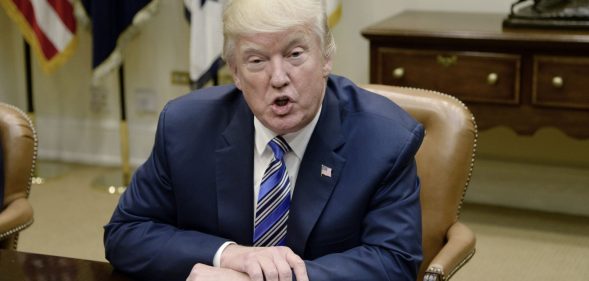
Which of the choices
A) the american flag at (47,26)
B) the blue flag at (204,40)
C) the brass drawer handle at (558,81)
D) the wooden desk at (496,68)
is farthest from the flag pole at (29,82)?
the brass drawer handle at (558,81)

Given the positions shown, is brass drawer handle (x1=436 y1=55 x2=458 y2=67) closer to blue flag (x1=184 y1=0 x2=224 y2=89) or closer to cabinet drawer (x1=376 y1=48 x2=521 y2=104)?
cabinet drawer (x1=376 y1=48 x2=521 y2=104)

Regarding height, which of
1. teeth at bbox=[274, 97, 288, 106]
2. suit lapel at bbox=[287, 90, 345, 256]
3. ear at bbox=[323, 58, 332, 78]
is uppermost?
ear at bbox=[323, 58, 332, 78]

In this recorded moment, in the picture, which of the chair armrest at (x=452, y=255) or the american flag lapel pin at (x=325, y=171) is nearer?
the american flag lapel pin at (x=325, y=171)

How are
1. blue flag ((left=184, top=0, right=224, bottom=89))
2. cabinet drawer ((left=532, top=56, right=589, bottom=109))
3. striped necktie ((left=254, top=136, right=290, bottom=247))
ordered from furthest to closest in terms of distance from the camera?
blue flag ((left=184, top=0, right=224, bottom=89)), cabinet drawer ((left=532, top=56, right=589, bottom=109)), striped necktie ((left=254, top=136, right=290, bottom=247))

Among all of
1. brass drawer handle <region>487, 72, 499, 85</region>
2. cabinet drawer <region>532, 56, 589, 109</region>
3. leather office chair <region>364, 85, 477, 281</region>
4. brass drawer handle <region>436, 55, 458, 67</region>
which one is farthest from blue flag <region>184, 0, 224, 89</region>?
leather office chair <region>364, 85, 477, 281</region>

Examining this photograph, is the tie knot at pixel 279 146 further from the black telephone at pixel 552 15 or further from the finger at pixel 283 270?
the black telephone at pixel 552 15

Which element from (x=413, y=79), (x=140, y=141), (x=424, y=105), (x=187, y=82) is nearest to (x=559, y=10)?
(x=413, y=79)

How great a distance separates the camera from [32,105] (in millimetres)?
5480

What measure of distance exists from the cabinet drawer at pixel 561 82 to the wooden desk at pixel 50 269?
102 inches

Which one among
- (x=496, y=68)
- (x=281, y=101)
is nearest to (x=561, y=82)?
(x=496, y=68)

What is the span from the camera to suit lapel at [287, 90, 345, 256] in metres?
1.99

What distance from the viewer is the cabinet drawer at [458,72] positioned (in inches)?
161

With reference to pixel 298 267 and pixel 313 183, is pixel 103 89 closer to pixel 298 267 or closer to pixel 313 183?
pixel 313 183

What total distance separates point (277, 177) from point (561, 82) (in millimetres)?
2306
